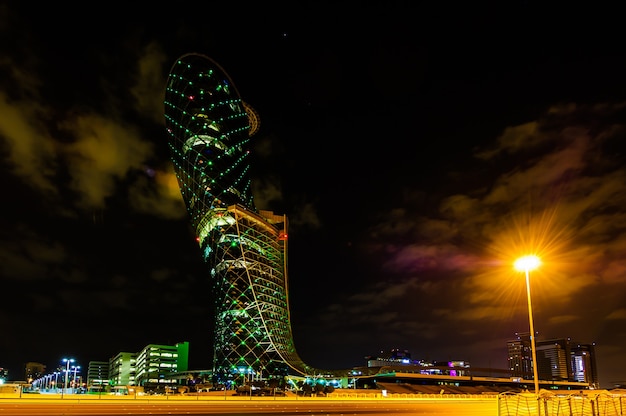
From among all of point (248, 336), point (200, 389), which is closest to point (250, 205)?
point (248, 336)

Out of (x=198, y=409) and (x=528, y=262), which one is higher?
(x=528, y=262)

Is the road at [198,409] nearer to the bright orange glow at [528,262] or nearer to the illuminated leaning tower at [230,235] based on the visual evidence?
the bright orange glow at [528,262]

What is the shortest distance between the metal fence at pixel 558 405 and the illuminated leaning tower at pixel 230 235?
71.7m

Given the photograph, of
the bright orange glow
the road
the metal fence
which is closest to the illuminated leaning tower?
the road

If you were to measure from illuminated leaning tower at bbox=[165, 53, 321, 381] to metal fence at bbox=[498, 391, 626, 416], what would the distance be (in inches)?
2825

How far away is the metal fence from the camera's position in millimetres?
19578

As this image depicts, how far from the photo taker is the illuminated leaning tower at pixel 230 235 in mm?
89500

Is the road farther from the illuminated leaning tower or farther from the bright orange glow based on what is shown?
the illuminated leaning tower

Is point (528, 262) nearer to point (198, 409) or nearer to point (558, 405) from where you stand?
point (558, 405)

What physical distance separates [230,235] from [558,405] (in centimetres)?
7408

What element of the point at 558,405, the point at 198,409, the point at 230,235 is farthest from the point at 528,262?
the point at 230,235

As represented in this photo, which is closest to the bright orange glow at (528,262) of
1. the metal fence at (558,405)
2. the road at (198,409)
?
the metal fence at (558,405)

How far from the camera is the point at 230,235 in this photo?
90.2 meters

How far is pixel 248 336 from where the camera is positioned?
8906cm
